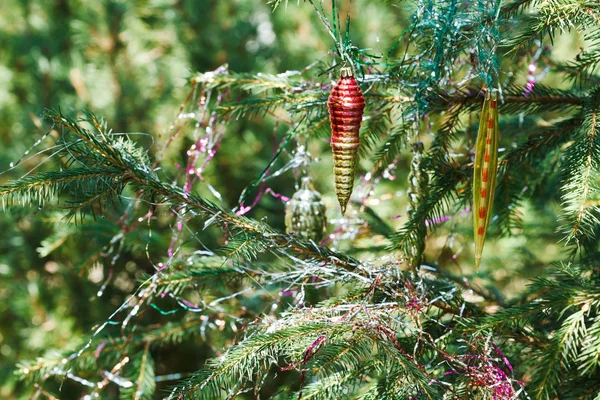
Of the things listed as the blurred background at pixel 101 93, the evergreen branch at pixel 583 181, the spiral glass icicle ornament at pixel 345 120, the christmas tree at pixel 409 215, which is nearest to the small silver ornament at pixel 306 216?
the christmas tree at pixel 409 215

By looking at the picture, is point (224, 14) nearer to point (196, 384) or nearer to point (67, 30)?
point (67, 30)

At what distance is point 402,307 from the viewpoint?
0.51 meters

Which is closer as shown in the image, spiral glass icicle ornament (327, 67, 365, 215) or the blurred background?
spiral glass icicle ornament (327, 67, 365, 215)

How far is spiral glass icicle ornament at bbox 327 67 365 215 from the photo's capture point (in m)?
0.50

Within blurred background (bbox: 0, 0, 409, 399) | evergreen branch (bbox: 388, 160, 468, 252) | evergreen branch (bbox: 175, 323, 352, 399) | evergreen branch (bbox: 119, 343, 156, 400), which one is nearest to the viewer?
evergreen branch (bbox: 175, 323, 352, 399)

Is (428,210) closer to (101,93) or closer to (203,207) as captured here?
(203,207)

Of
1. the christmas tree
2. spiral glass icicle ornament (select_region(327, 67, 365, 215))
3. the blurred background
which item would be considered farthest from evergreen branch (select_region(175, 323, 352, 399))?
the blurred background

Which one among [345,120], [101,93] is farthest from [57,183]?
[101,93]

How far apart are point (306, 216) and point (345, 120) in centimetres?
16

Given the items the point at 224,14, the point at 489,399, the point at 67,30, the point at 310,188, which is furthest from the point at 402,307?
the point at 67,30

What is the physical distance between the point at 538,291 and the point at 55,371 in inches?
20.7

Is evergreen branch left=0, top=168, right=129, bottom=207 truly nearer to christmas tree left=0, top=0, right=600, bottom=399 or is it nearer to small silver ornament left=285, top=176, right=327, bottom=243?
christmas tree left=0, top=0, right=600, bottom=399

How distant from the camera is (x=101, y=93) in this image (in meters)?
1.51

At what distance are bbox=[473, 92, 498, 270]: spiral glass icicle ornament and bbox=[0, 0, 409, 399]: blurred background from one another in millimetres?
945
